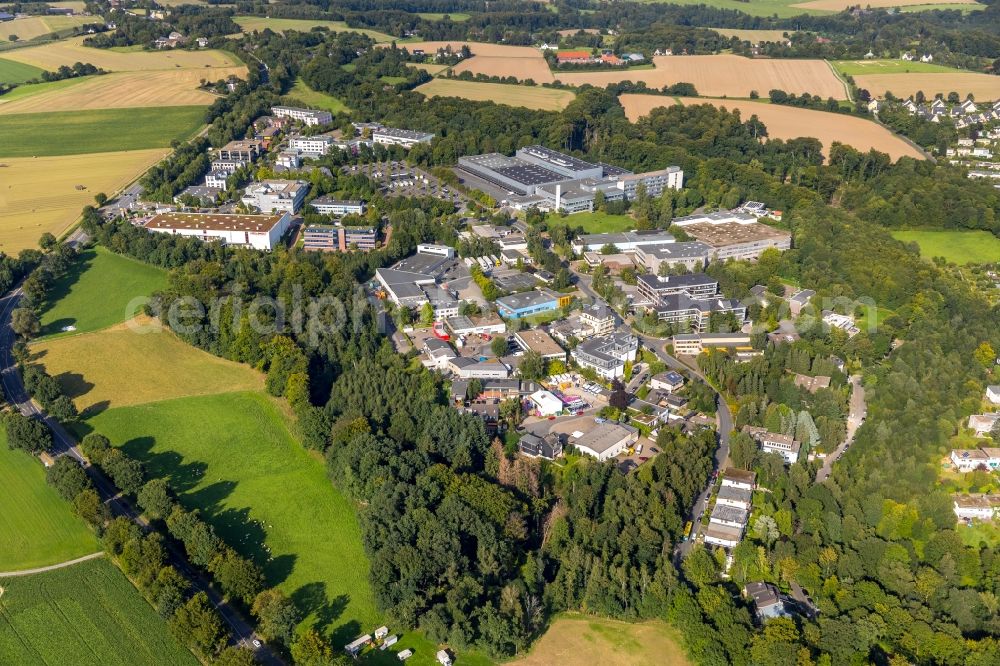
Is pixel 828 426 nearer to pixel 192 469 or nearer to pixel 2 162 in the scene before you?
pixel 192 469

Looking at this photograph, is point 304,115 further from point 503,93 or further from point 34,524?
point 34,524

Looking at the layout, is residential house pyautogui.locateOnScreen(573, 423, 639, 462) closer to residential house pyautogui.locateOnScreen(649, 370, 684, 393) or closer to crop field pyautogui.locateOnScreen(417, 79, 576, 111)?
residential house pyautogui.locateOnScreen(649, 370, 684, 393)

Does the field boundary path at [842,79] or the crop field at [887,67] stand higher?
the crop field at [887,67]

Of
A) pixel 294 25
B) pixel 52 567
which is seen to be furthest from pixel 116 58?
pixel 52 567

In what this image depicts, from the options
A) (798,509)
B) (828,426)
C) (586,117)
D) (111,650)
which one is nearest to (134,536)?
(111,650)

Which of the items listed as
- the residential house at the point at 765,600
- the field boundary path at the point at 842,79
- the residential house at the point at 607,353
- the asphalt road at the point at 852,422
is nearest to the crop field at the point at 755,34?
the field boundary path at the point at 842,79

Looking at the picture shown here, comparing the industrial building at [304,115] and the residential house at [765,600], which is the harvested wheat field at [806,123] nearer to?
the industrial building at [304,115]
